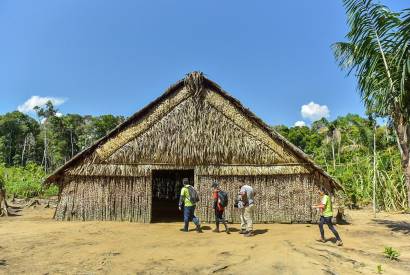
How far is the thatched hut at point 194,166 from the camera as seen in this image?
11680 millimetres

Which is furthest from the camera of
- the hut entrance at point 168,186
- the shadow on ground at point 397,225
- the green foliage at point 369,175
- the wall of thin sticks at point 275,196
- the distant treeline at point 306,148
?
the hut entrance at point 168,186

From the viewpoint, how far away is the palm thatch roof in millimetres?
11656

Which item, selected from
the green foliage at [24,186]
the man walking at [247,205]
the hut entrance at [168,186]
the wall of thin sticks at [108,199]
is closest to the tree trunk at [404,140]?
the man walking at [247,205]

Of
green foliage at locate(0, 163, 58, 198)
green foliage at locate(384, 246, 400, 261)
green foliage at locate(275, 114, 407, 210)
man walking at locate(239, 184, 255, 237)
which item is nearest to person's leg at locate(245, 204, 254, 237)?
man walking at locate(239, 184, 255, 237)

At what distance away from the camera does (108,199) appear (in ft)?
38.4

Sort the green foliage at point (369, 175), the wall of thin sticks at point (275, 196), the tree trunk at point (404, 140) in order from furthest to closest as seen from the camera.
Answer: the green foliage at point (369, 175) < the wall of thin sticks at point (275, 196) < the tree trunk at point (404, 140)

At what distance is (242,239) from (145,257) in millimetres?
2945

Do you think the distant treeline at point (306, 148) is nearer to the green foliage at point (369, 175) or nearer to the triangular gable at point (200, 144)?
the green foliage at point (369, 175)

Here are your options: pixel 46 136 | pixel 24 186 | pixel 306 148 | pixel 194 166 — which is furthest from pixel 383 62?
pixel 46 136

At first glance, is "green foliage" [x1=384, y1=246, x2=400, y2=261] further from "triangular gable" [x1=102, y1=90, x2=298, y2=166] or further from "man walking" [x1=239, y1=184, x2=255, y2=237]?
"triangular gable" [x1=102, y1=90, x2=298, y2=166]

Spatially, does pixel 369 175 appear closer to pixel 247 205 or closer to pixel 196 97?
pixel 247 205

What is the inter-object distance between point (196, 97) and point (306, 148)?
2994 centimetres

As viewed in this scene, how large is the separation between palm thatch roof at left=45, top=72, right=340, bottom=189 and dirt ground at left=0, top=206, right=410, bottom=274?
1951mm

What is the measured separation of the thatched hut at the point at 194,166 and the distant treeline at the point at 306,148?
491 cm
